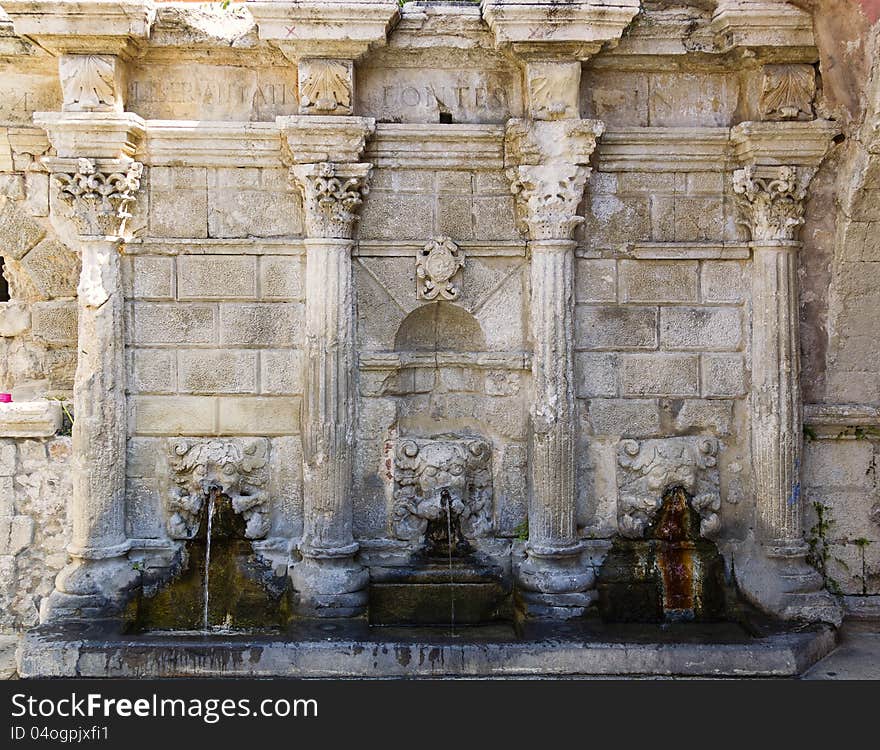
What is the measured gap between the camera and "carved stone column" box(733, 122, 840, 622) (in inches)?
253

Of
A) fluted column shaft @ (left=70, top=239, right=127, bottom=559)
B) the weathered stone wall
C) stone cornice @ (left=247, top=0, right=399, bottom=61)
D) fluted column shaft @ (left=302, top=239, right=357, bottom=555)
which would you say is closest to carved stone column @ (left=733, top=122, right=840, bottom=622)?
stone cornice @ (left=247, top=0, right=399, bottom=61)

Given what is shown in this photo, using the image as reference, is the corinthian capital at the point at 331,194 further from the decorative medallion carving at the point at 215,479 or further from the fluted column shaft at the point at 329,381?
the decorative medallion carving at the point at 215,479

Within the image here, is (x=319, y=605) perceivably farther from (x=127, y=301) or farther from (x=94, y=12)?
(x=94, y=12)

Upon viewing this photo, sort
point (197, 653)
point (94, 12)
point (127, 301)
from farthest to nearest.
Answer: point (127, 301) → point (94, 12) → point (197, 653)

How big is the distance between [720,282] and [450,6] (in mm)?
2603

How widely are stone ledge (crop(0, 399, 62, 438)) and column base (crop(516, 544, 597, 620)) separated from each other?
131 inches

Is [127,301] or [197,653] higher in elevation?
[127,301]

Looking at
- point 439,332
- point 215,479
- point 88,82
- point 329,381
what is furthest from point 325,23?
point 215,479

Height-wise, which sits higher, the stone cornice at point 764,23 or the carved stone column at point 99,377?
the stone cornice at point 764,23

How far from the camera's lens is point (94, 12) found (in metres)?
6.02

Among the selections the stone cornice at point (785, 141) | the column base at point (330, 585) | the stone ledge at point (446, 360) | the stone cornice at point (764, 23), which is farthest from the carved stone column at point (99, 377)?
the stone cornice at point (785, 141)

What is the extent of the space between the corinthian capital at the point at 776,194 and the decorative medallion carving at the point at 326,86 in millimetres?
2673

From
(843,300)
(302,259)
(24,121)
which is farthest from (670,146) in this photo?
(24,121)

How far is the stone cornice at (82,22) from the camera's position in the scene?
236 inches
